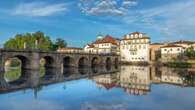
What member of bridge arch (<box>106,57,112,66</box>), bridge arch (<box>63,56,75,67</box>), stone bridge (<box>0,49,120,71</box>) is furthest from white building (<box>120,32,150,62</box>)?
bridge arch (<box>63,56,75,67</box>)

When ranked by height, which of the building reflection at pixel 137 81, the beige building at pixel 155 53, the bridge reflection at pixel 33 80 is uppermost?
the beige building at pixel 155 53

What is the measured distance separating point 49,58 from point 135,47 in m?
33.0

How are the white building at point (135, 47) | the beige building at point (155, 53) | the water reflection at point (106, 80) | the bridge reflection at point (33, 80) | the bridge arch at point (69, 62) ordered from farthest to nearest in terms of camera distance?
the beige building at point (155, 53), the white building at point (135, 47), the bridge arch at point (69, 62), the water reflection at point (106, 80), the bridge reflection at point (33, 80)

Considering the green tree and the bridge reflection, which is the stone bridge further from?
the green tree

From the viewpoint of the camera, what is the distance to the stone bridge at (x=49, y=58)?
47.2 meters

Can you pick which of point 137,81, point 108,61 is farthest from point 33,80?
point 108,61

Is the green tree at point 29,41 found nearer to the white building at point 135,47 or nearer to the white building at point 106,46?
the white building at point 106,46

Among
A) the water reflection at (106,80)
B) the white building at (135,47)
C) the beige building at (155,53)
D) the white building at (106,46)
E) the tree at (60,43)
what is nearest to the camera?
the water reflection at (106,80)

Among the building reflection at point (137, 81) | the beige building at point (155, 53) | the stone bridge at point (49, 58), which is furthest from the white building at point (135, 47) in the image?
the building reflection at point (137, 81)

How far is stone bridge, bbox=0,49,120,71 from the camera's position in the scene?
47.2 metres

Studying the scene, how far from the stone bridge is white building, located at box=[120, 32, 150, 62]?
5.45 meters

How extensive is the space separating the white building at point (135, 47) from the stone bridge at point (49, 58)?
5.45 m

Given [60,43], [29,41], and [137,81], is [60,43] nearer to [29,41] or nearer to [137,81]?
[29,41]

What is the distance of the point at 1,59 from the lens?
145 ft
